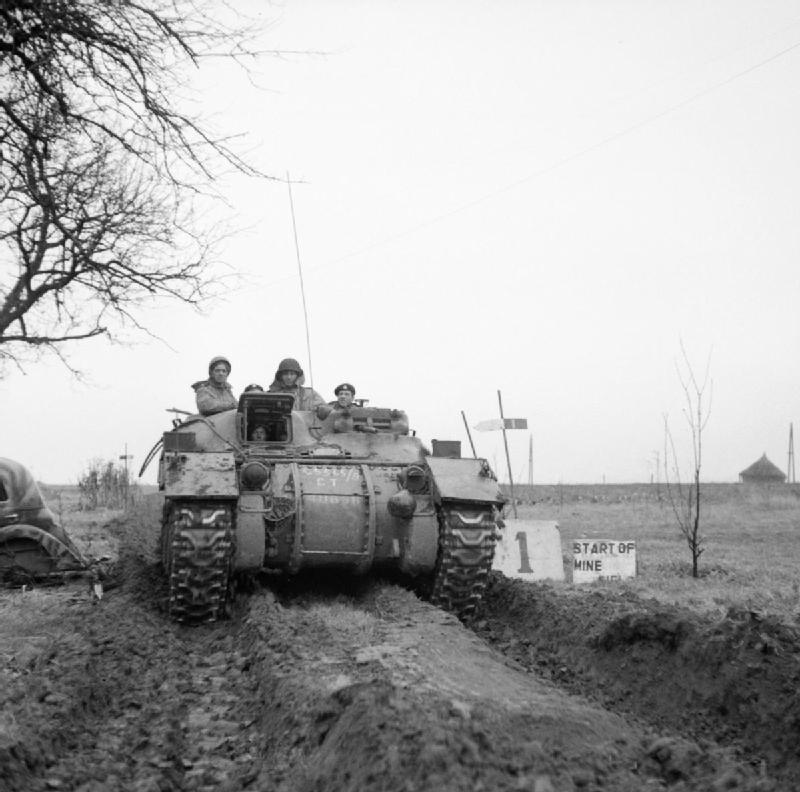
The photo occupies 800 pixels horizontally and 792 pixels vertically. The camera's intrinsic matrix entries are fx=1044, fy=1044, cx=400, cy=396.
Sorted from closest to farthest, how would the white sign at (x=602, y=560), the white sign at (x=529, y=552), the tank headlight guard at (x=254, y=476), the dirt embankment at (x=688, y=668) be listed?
the dirt embankment at (x=688, y=668) < the tank headlight guard at (x=254, y=476) < the white sign at (x=602, y=560) < the white sign at (x=529, y=552)

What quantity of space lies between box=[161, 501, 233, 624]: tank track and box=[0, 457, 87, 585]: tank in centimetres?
409

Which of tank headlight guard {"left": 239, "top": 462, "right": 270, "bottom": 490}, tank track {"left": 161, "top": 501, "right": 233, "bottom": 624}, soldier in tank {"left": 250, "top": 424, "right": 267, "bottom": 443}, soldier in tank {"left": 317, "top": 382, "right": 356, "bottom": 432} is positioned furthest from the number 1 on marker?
tank track {"left": 161, "top": 501, "right": 233, "bottom": 624}

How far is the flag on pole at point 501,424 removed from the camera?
16.9m

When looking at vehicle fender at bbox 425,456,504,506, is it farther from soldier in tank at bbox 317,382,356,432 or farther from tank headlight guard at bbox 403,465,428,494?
soldier in tank at bbox 317,382,356,432

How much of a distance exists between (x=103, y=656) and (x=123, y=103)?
4.21 metres

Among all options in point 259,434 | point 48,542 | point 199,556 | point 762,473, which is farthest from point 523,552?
point 762,473

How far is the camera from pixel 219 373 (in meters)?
13.1

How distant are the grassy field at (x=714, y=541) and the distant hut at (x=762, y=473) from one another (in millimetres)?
18422

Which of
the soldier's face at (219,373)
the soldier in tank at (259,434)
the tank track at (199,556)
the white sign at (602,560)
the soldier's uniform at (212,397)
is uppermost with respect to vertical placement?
the soldier's face at (219,373)

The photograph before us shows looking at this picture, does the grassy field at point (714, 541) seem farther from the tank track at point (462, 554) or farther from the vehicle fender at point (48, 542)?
the vehicle fender at point (48, 542)

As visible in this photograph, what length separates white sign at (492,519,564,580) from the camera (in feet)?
47.1

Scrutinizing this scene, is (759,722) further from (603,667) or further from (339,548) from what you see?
(339,548)

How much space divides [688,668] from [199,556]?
181 inches

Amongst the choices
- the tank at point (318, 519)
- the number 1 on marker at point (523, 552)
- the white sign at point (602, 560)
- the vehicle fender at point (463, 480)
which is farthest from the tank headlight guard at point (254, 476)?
the white sign at point (602, 560)
